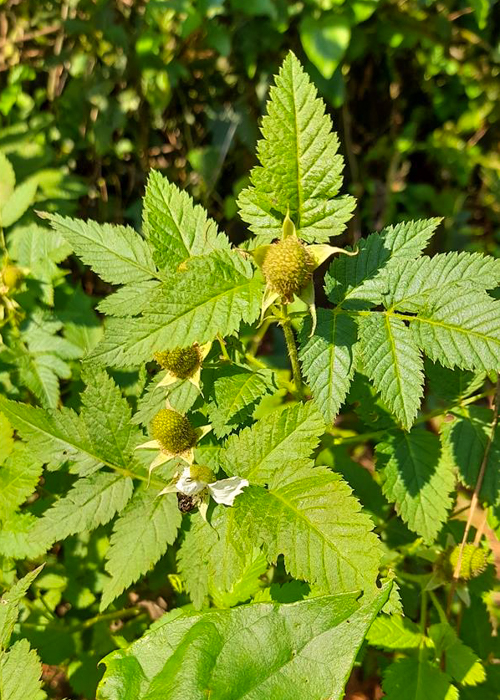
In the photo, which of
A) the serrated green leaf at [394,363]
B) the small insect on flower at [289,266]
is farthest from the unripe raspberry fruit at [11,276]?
the serrated green leaf at [394,363]

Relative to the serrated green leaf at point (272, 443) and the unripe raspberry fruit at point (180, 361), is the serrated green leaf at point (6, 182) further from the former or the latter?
the serrated green leaf at point (272, 443)

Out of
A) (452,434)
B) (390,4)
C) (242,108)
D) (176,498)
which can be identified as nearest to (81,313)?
(176,498)

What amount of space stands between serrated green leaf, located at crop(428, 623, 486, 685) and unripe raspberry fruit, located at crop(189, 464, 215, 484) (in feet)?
2.20

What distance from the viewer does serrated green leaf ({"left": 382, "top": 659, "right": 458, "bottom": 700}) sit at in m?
1.34

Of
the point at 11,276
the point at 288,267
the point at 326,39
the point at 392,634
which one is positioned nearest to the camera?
the point at 288,267

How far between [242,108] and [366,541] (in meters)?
2.56

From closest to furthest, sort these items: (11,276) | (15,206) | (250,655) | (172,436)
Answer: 1. (250,655)
2. (172,436)
3. (11,276)
4. (15,206)

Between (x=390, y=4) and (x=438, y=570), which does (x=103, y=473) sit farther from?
(x=390, y=4)

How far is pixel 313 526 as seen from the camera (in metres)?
1.10

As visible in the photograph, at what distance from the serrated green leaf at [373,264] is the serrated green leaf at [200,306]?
18 centimetres

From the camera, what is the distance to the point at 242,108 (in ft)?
10.2

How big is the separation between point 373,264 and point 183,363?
0.41 metres

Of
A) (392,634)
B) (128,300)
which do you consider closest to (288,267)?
(128,300)

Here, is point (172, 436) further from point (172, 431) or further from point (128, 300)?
point (128, 300)
